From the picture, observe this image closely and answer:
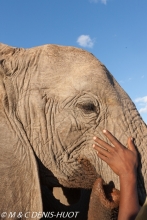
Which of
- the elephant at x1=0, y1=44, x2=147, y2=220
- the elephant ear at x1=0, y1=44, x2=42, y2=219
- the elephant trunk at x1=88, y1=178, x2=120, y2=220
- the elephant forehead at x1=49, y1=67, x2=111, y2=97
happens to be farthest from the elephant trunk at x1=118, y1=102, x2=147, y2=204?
the elephant ear at x1=0, y1=44, x2=42, y2=219

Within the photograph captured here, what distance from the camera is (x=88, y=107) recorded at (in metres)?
3.26

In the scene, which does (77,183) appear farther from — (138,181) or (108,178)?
(138,181)


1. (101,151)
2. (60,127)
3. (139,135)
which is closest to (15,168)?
(60,127)

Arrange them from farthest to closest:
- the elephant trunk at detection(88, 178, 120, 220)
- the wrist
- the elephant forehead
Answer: the elephant forehead, the elephant trunk at detection(88, 178, 120, 220), the wrist

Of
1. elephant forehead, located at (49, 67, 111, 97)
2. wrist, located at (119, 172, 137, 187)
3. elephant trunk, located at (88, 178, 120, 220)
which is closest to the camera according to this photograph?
wrist, located at (119, 172, 137, 187)

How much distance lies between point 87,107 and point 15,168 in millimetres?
884

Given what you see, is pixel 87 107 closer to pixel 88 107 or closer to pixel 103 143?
pixel 88 107

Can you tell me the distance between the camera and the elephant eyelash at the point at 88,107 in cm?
325

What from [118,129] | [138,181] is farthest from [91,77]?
[138,181]

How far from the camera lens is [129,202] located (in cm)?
277

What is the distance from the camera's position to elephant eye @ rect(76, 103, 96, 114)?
128 inches

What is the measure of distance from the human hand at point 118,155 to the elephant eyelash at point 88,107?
11.3 inches

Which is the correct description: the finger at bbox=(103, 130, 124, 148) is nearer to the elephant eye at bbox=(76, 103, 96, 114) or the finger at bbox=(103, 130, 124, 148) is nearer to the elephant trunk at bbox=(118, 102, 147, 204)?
the elephant trunk at bbox=(118, 102, 147, 204)

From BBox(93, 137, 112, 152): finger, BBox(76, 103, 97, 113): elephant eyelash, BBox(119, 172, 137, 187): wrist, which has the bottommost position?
BBox(119, 172, 137, 187): wrist
